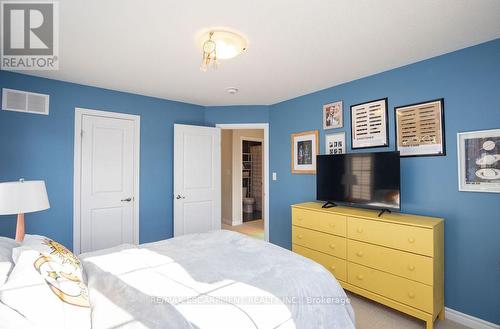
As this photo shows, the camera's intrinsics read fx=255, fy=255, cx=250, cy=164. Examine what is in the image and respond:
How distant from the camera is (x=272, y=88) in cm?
335

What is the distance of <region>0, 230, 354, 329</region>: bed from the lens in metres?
1.12

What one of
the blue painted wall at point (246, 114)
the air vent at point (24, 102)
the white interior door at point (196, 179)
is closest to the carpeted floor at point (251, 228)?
the white interior door at point (196, 179)

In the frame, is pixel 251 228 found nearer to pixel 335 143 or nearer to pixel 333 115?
pixel 335 143

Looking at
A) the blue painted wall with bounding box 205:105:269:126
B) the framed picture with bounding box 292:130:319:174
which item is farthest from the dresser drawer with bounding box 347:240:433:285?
the blue painted wall with bounding box 205:105:269:126

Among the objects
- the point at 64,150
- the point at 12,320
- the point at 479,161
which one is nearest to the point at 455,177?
the point at 479,161

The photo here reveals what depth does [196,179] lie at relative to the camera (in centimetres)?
399

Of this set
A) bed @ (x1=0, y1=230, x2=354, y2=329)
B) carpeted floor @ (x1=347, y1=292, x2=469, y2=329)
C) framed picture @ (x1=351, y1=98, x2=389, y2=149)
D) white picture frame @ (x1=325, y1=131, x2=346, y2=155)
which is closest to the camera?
bed @ (x1=0, y1=230, x2=354, y2=329)

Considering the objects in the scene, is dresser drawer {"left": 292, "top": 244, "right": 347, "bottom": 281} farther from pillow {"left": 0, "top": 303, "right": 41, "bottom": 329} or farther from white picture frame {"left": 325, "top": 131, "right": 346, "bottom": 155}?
pillow {"left": 0, "top": 303, "right": 41, "bottom": 329}

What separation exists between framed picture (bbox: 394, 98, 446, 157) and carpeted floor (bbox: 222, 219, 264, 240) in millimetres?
3110

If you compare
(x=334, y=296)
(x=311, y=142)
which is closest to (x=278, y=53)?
(x=311, y=142)

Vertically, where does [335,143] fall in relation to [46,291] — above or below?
above

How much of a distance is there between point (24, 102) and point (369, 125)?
12.6 feet

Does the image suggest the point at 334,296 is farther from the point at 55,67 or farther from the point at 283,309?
the point at 55,67

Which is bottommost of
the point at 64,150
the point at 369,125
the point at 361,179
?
the point at 361,179
